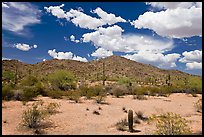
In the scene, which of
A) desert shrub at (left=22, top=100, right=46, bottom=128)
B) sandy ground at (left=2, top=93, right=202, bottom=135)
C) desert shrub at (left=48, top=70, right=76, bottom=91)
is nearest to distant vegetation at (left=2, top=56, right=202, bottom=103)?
desert shrub at (left=48, top=70, right=76, bottom=91)

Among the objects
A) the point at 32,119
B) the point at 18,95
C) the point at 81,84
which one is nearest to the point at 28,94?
the point at 18,95

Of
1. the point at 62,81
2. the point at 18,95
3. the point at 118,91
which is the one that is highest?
the point at 62,81

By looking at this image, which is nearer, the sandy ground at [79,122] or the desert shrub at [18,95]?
the sandy ground at [79,122]

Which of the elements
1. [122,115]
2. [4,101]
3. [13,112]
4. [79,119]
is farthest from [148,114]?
[4,101]

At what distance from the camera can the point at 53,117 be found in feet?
68.3

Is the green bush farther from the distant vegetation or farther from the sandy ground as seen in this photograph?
the distant vegetation

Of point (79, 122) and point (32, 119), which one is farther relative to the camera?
point (79, 122)

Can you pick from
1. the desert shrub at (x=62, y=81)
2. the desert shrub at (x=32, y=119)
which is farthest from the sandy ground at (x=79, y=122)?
the desert shrub at (x=62, y=81)

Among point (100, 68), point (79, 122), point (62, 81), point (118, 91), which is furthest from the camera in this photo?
point (100, 68)

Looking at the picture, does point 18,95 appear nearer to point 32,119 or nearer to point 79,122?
point 79,122

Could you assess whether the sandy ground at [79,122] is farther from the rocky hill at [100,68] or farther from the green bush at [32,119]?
the rocky hill at [100,68]

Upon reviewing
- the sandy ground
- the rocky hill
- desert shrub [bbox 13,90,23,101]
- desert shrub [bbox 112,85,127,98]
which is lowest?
the sandy ground

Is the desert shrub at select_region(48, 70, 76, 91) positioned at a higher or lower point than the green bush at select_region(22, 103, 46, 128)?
higher

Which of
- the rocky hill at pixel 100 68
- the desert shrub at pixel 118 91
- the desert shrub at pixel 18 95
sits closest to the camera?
the desert shrub at pixel 18 95
